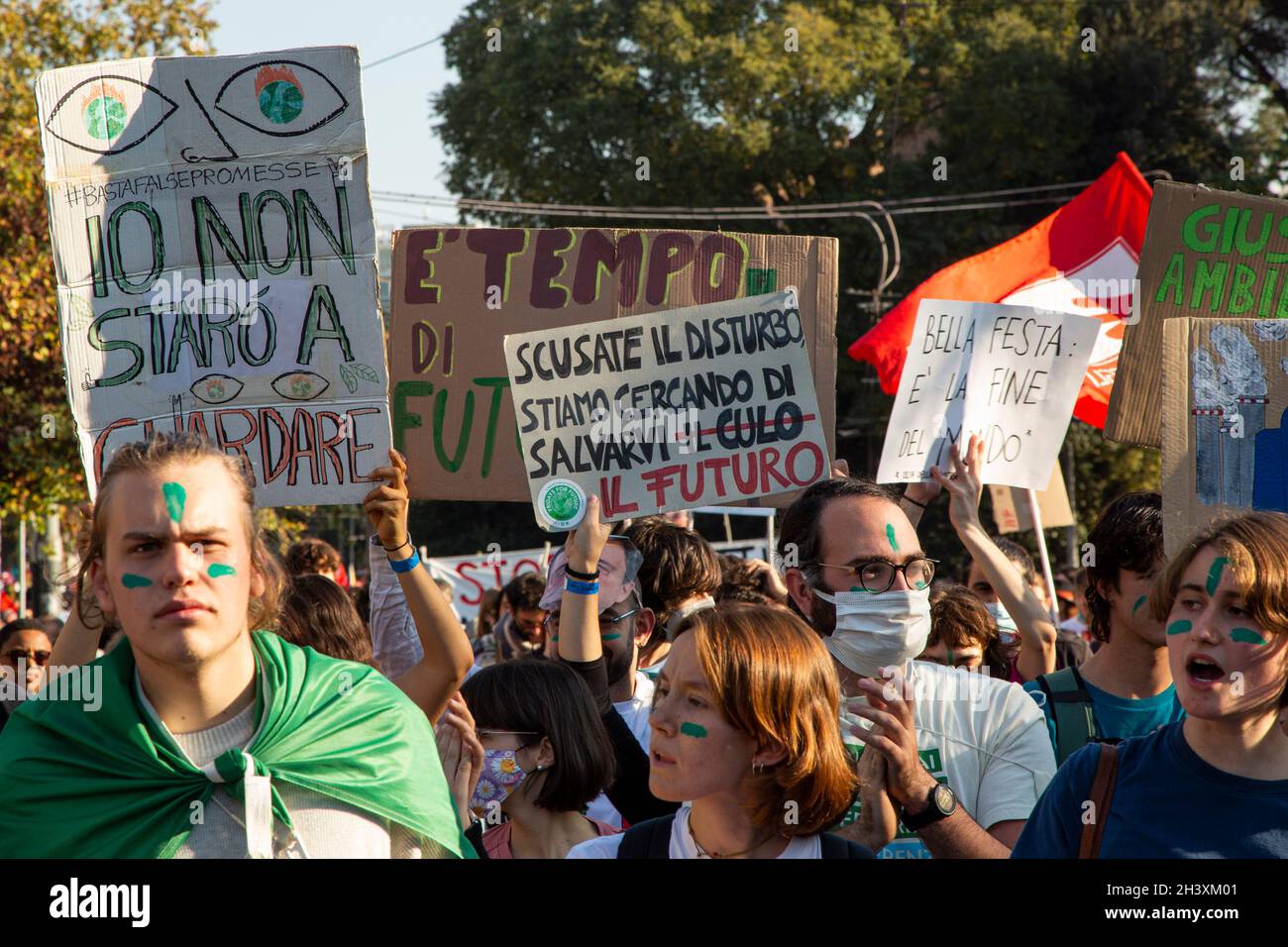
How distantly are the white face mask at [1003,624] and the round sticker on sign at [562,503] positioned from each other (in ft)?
5.19

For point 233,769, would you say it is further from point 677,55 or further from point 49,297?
point 677,55

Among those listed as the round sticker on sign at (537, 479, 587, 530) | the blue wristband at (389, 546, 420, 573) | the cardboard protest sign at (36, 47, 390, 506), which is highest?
the cardboard protest sign at (36, 47, 390, 506)

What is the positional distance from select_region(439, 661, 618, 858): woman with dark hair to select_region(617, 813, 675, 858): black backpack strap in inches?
31.1

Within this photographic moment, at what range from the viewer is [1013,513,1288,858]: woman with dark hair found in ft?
8.80

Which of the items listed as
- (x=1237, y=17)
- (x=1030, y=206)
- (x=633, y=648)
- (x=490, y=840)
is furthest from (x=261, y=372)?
(x=1237, y=17)

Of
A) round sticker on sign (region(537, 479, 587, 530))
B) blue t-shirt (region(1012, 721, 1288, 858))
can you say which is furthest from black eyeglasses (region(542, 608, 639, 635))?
blue t-shirt (region(1012, 721, 1288, 858))

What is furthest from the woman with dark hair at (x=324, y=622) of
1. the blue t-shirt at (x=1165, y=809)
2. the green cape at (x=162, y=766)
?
the blue t-shirt at (x=1165, y=809)

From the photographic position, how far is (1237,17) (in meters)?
29.5

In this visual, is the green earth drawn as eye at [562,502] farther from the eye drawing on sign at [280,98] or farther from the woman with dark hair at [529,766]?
the eye drawing on sign at [280,98]

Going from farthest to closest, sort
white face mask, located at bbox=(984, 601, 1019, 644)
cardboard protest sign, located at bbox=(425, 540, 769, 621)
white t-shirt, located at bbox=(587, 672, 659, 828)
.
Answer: cardboard protest sign, located at bbox=(425, 540, 769, 621), white face mask, located at bbox=(984, 601, 1019, 644), white t-shirt, located at bbox=(587, 672, 659, 828)

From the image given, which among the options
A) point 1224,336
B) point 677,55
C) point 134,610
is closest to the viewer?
point 134,610

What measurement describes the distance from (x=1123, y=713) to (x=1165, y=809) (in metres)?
1.02

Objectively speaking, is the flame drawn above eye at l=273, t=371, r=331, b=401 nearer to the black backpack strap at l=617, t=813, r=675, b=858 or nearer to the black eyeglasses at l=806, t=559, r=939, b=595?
the black eyeglasses at l=806, t=559, r=939, b=595
